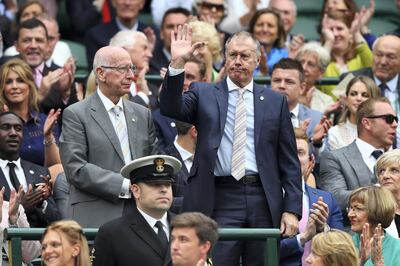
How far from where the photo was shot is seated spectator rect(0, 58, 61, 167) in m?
15.9

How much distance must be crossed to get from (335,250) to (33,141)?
4.31 meters

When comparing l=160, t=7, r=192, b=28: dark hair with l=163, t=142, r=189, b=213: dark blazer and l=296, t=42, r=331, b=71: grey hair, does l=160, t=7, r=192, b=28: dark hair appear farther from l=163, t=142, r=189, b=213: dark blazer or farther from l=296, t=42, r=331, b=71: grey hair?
l=163, t=142, r=189, b=213: dark blazer

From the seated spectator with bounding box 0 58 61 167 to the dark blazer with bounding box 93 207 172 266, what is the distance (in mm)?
3100

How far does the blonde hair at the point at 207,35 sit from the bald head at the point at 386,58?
5.54 feet

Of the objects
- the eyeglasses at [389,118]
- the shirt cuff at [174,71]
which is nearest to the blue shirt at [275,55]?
the eyeglasses at [389,118]

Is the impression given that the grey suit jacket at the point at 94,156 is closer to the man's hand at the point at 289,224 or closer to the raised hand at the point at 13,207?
the raised hand at the point at 13,207

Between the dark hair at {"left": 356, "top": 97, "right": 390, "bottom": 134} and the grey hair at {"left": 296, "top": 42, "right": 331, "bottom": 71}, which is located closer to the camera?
the dark hair at {"left": 356, "top": 97, "right": 390, "bottom": 134}

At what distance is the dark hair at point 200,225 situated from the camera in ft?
39.2

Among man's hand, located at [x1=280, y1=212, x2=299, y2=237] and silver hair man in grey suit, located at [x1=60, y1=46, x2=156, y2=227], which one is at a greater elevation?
silver hair man in grey suit, located at [x1=60, y1=46, x2=156, y2=227]

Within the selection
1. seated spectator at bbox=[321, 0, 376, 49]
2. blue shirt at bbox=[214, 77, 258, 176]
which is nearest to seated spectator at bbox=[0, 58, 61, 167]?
blue shirt at bbox=[214, 77, 258, 176]

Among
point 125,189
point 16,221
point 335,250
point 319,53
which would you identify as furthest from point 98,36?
point 335,250

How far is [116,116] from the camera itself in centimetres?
1406

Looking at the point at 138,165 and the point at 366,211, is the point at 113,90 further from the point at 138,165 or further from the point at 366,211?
the point at 366,211

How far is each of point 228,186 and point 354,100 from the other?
3.76 metres
